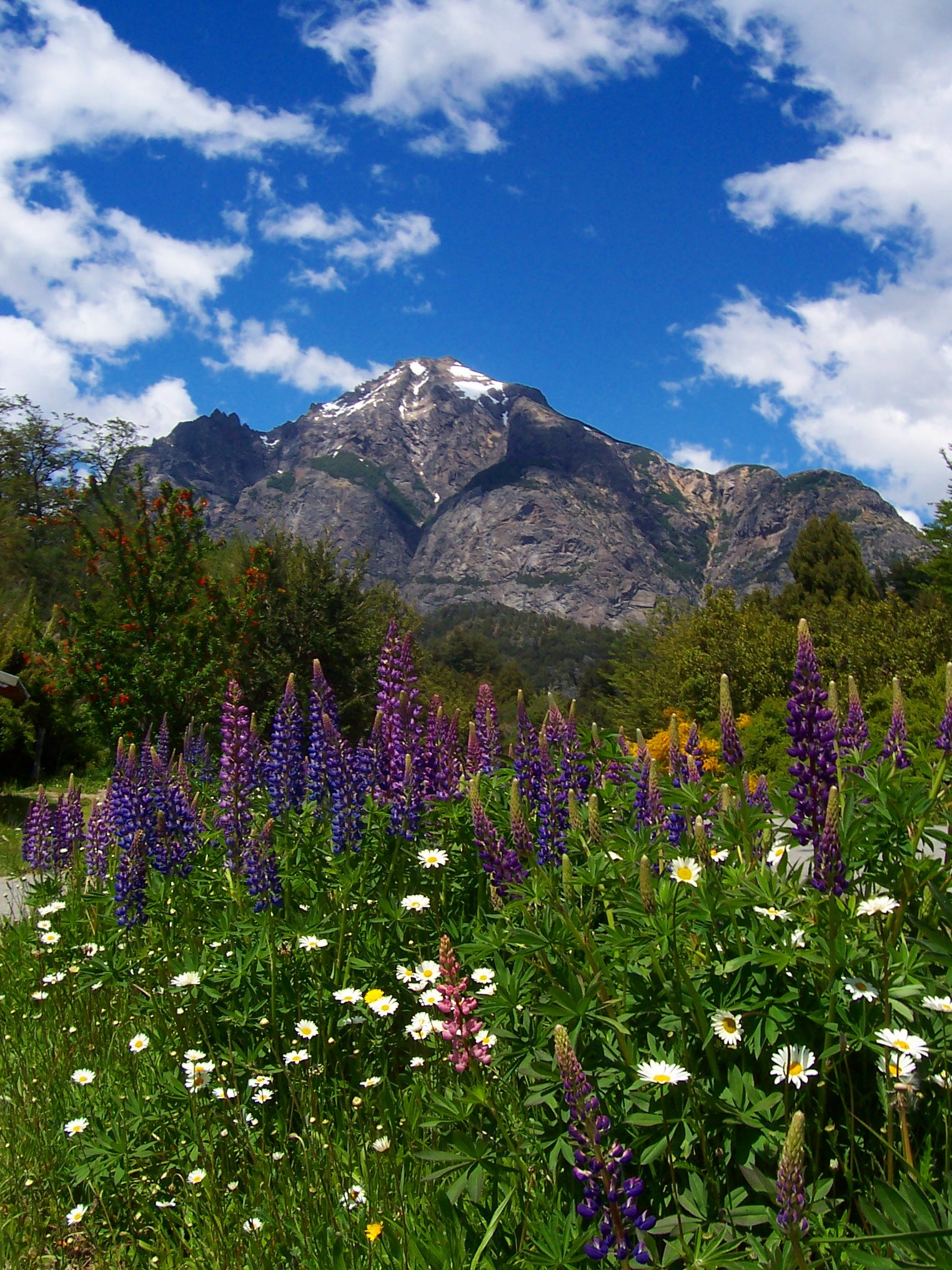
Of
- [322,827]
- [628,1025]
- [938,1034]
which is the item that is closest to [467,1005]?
[628,1025]

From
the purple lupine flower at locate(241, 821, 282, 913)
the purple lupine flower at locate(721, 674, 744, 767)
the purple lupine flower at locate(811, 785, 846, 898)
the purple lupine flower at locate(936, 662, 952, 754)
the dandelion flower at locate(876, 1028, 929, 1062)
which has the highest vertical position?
the purple lupine flower at locate(936, 662, 952, 754)

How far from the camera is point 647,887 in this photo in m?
2.16

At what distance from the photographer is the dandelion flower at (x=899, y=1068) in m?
1.87

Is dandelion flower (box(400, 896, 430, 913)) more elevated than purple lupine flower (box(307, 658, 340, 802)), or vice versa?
purple lupine flower (box(307, 658, 340, 802))

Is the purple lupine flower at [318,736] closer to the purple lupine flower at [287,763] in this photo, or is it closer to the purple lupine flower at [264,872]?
the purple lupine flower at [287,763]

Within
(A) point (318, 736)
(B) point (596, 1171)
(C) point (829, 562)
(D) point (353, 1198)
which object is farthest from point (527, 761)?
(C) point (829, 562)

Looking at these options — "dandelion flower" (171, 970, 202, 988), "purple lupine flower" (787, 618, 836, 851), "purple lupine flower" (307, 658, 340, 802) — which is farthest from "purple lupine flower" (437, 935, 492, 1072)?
"purple lupine flower" (307, 658, 340, 802)

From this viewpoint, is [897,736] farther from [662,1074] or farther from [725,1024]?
[662,1074]

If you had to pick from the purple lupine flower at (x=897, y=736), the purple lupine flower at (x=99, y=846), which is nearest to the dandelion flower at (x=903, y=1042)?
the purple lupine flower at (x=897, y=736)

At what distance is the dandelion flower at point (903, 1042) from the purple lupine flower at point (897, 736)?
1495 mm

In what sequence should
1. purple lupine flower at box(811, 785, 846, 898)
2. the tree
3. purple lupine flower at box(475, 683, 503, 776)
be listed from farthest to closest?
the tree → purple lupine flower at box(475, 683, 503, 776) → purple lupine flower at box(811, 785, 846, 898)

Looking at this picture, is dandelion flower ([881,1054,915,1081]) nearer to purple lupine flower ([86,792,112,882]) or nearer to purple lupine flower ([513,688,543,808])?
purple lupine flower ([513,688,543,808])

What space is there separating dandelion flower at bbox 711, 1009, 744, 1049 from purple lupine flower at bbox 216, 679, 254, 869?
2.78 meters

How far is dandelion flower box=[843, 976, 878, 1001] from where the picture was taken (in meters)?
1.95
